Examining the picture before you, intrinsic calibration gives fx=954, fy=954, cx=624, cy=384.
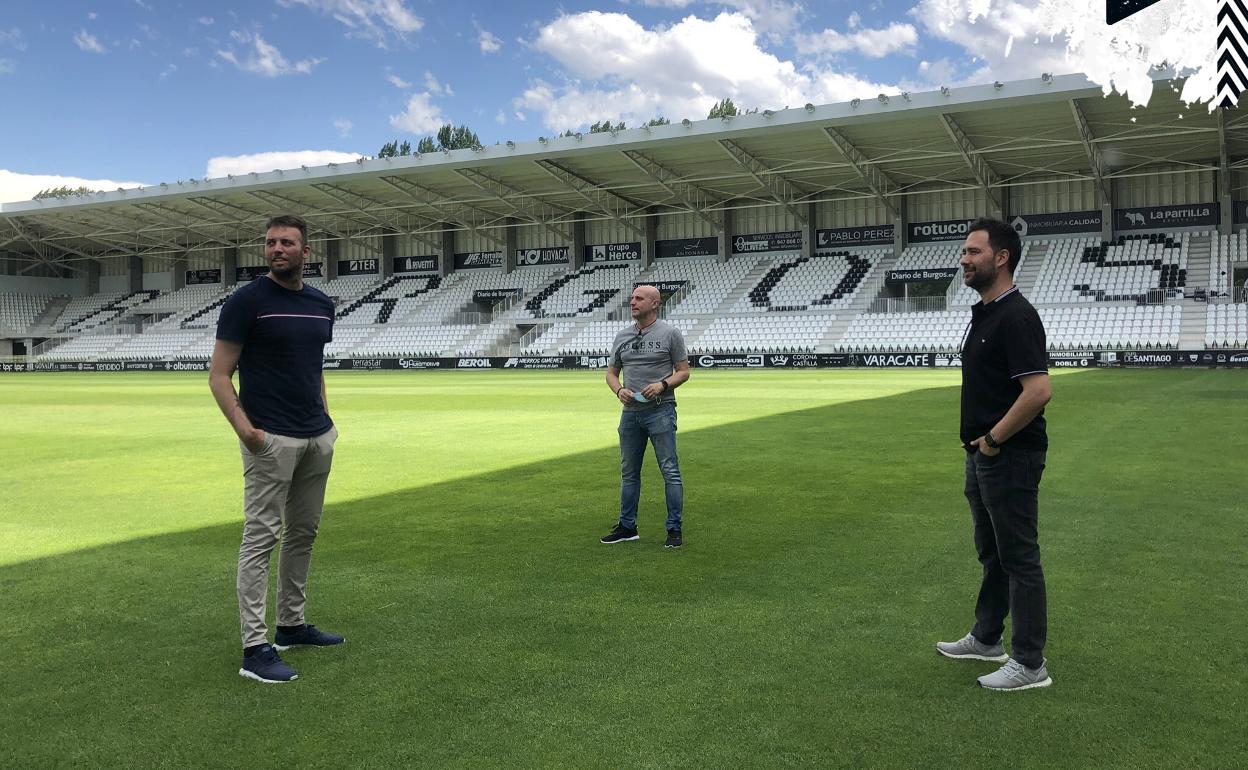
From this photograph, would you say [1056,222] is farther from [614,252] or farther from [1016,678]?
[1016,678]

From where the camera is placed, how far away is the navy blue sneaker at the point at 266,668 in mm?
4602

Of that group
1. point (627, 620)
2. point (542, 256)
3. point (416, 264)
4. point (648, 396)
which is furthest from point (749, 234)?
point (627, 620)

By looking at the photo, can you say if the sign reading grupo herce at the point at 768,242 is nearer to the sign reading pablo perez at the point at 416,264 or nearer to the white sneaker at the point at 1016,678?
the sign reading pablo perez at the point at 416,264

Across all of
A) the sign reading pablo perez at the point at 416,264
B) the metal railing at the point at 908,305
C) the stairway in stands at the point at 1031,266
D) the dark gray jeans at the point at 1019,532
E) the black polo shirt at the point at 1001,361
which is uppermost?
the sign reading pablo perez at the point at 416,264

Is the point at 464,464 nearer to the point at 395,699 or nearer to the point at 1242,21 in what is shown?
the point at 395,699

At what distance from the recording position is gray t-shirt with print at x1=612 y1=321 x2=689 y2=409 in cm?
734

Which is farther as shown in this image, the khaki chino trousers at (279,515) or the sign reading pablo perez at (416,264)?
the sign reading pablo perez at (416,264)

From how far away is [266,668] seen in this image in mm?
4633

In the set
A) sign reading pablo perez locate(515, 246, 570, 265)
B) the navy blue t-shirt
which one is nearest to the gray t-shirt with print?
the navy blue t-shirt

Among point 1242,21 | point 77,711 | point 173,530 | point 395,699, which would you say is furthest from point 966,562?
point 1242,21

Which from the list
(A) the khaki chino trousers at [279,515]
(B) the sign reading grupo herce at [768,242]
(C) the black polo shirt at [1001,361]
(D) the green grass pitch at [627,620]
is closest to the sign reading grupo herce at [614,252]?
(B) the sign reading grupo herce at [768,242]

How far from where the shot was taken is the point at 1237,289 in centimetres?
4384

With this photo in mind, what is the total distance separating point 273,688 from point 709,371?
39884mm

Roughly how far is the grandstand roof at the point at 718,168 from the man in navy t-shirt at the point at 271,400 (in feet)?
122
